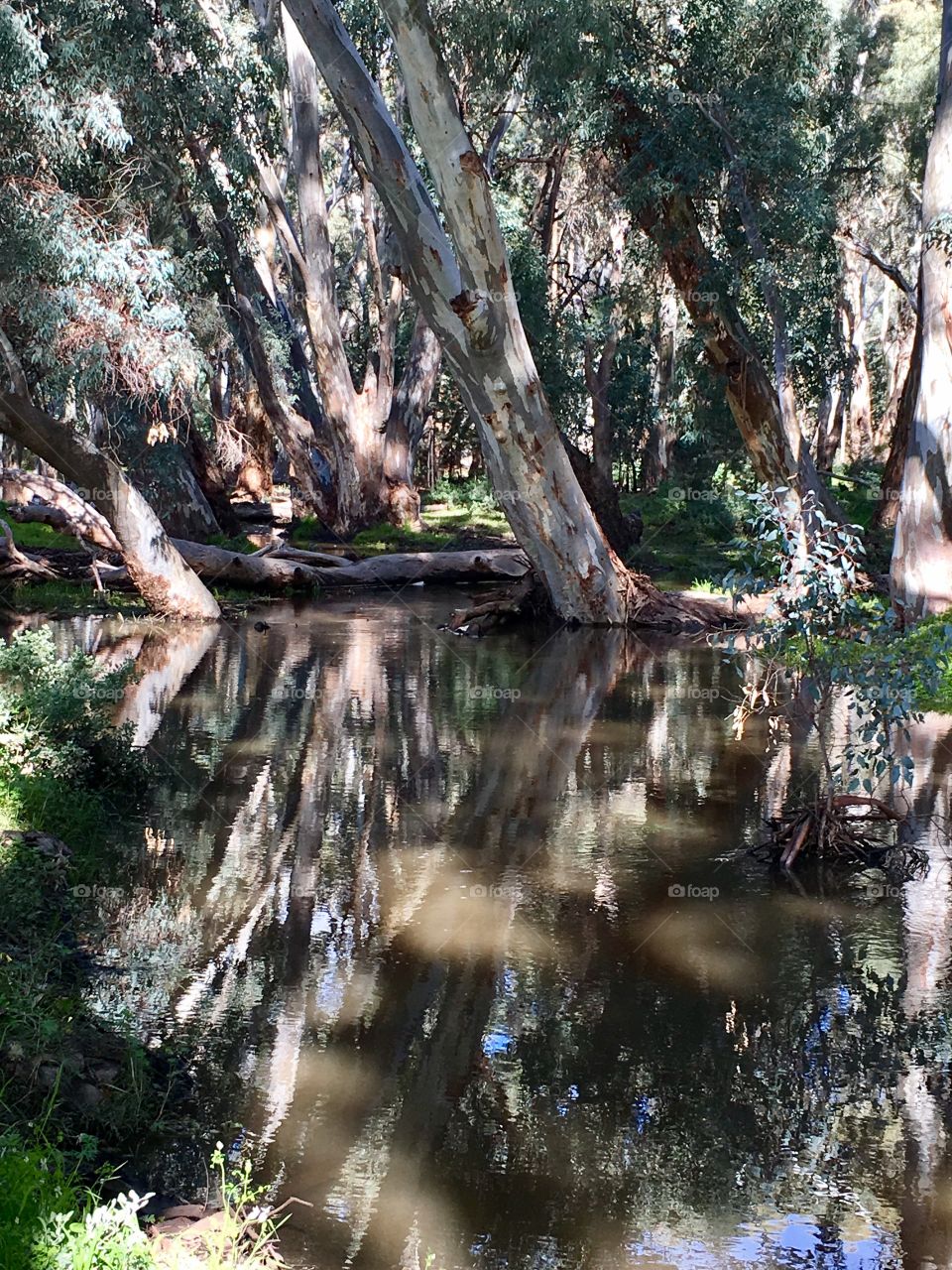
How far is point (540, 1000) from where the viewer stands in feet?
17.7

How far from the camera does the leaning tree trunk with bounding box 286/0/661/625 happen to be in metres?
13.7

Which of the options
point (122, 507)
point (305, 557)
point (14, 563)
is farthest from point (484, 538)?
point (122, 507)

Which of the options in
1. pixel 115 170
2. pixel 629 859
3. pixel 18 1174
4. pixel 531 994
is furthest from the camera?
pixel 115 170

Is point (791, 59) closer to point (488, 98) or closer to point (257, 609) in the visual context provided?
point (488, 98)

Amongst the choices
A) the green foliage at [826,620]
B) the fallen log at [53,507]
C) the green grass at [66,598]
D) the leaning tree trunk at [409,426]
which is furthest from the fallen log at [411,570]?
the green foliage at [826,620]

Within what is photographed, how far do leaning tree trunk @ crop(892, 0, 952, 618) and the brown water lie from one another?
5.64 m

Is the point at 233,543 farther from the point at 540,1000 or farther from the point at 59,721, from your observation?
the point at 540,1000

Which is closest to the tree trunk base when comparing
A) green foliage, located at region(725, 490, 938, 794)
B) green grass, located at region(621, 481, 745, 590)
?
green grass, located at region(621, 481, 745, 590)

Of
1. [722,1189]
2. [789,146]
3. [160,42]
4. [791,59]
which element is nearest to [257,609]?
[160,42]

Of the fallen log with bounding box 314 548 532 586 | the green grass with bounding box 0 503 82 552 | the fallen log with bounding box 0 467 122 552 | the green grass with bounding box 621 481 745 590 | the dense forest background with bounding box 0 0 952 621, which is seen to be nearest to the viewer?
the dense forest background with bounding box 0 0 952 621

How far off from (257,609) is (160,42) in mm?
7465

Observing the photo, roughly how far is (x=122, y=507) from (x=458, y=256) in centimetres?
486

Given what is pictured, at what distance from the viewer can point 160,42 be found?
685 inches

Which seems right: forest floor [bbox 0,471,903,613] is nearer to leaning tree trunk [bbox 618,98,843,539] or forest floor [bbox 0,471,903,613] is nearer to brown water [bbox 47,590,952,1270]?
leaning tree trunk [bbox 618,98,843,539]
